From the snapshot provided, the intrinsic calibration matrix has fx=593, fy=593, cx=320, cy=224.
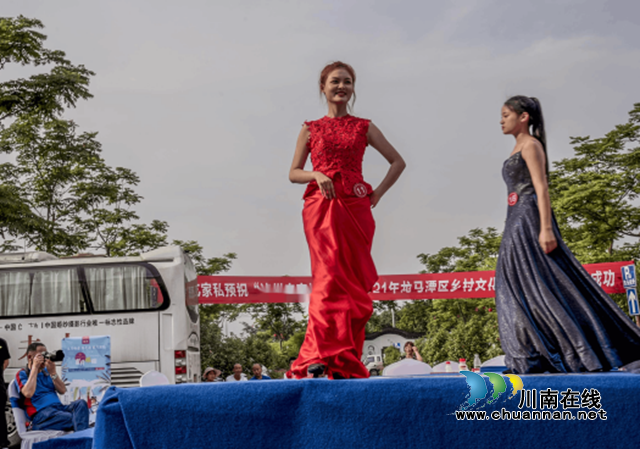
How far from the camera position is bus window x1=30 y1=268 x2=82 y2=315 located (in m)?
10.6

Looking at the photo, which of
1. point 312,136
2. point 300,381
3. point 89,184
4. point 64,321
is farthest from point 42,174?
point 300,381

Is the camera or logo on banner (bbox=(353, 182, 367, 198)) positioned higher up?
logo on banner (bbox=(353, 182, 367, 198))

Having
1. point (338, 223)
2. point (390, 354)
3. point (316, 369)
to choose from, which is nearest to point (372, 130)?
point (338, 223)

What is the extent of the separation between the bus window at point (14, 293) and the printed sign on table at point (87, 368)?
3.93ft

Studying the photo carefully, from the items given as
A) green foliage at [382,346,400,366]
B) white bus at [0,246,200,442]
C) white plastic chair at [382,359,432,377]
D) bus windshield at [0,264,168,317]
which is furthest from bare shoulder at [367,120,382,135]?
green foliage at [382,346,400,366]

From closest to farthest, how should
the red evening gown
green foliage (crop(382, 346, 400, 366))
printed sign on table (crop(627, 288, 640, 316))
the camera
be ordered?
the red evening gown < the camera < printed sign on table (crop(627, 288, 640, 316)) < green foliage (crop(382, 346, 400, 366))

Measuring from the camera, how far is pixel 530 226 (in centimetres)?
273

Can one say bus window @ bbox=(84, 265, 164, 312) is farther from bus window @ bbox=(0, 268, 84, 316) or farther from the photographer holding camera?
the photographer holding camera

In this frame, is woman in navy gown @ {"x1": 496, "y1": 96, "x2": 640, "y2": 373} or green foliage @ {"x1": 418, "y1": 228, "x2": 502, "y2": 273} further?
green foliage @ {"x1": 418, "y1": 228, "x2": 502, "y2": 273}

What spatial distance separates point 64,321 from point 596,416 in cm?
1057

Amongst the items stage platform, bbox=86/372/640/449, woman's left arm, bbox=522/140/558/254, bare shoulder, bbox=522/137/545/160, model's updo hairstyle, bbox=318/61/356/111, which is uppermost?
model's updo hairstyle, bbox=318/61/356/111

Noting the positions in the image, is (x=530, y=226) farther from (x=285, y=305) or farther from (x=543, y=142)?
(x=285, y=305)

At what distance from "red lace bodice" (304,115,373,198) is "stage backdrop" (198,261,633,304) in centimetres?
1383

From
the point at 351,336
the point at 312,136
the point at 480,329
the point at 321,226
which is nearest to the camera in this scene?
the point at 351,336
